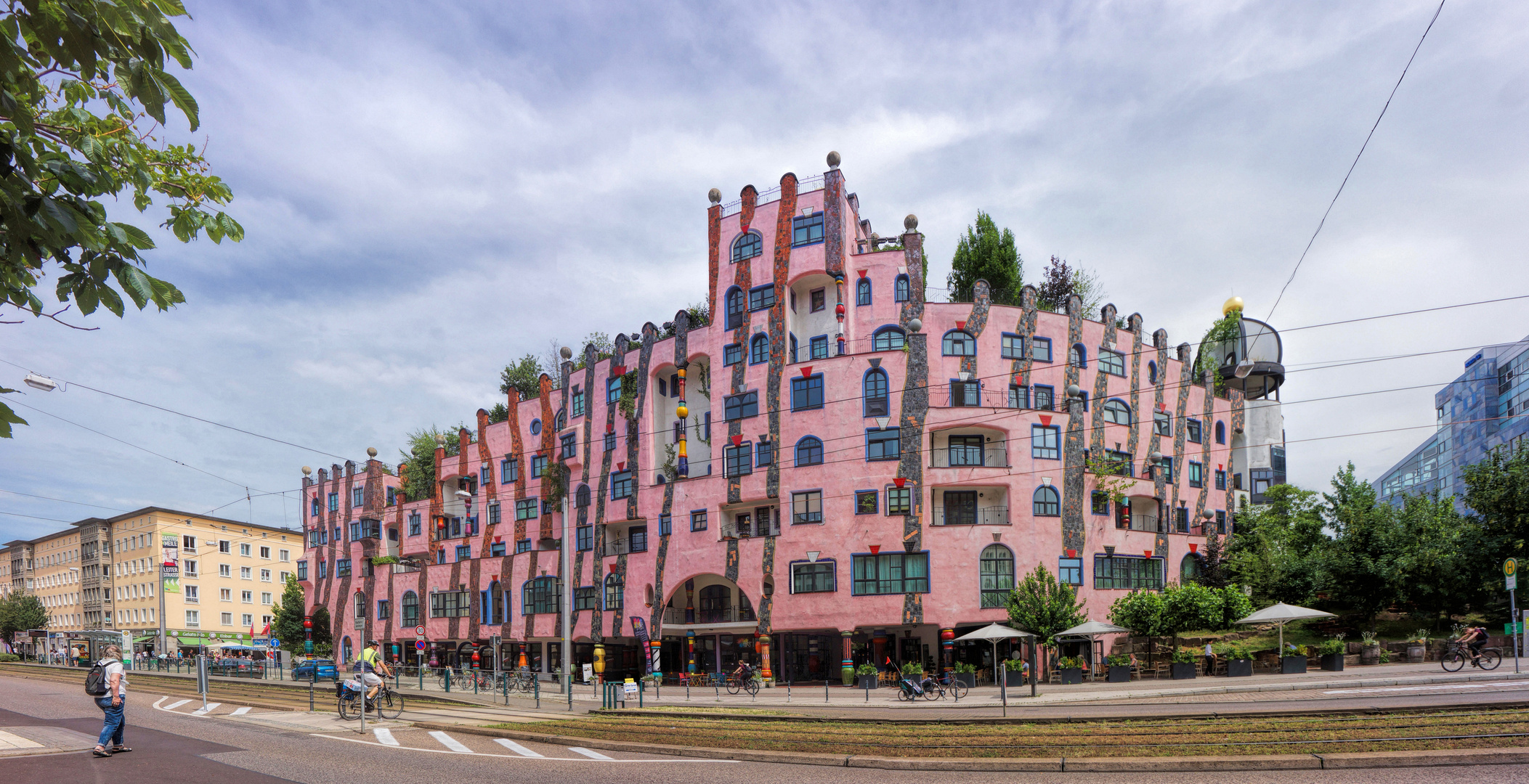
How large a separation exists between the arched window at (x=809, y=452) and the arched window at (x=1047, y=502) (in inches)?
411

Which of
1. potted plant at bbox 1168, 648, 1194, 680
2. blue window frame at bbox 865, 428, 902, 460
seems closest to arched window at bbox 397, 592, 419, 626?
blue window frame at bbox 865, 428, 902, 460

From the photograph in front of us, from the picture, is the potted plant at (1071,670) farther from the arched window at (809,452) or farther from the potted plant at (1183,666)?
the arched window at (809,452)

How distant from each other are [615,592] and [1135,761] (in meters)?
41.5

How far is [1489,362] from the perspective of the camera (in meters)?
99.6

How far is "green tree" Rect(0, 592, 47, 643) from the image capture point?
102 metres

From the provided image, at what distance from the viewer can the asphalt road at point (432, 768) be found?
11484 mm

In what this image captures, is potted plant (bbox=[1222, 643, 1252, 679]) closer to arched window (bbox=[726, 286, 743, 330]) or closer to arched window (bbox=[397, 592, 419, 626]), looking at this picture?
arched window (bbox=[726, 286, 743, 330])

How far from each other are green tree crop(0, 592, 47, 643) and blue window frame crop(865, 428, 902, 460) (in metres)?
104

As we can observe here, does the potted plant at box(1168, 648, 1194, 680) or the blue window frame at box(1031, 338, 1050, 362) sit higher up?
the blue window frame at box(1031, 338, 1050, 362)

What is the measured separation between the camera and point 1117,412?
49125 mm

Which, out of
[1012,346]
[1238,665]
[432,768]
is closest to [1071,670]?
[1238,665]

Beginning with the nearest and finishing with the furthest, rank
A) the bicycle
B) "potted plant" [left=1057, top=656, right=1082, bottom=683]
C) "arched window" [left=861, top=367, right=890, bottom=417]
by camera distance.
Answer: the bicycle, "potted plant" [left=1057, top=656, right=1082, bottom=683], "arched window" [left=861, top=367, right=890, bottom=417]

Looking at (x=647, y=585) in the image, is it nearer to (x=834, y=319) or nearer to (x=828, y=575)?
(x=828, y=575)

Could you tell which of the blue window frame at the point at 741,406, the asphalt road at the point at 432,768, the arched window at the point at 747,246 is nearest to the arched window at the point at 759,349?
the blue window frame at the point at 741,406
